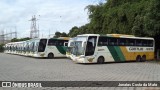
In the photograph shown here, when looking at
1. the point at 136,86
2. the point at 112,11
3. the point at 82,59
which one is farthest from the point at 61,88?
the point at 112,11

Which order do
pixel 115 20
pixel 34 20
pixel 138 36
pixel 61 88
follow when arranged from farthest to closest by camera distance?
1. pixel 34 20
2. pixel 115 20
3. pixel 138 36
4. pixel 61 88

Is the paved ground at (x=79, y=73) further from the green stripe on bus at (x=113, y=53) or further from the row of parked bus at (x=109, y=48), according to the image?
the green stripe on bus at (x=113, y=53)

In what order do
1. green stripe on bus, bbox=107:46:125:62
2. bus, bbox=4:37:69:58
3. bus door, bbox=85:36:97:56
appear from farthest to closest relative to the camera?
bus, bbox=4:37:69:58, green stripe on bus, bbox=107:46:125:62, bus door, bbox=85:36:97:56

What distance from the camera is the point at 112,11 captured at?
129 ft

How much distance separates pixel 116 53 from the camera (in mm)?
30266

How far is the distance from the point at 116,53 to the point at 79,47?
13.1 feet

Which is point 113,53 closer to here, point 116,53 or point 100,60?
point 116,53

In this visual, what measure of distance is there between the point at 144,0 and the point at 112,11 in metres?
4.98

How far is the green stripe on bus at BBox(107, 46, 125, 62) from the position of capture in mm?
29688

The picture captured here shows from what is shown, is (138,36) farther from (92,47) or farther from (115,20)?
(92,47)

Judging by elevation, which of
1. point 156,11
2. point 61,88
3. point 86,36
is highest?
point 156,11

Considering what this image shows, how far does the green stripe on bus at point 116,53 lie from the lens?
29.7 metres

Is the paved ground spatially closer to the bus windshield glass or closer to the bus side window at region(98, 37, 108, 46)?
the bus side window at region(98, 37, 108, 46)

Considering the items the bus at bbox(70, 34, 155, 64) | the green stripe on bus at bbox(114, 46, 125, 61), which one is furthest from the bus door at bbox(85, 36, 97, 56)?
the green stripe on bus at bbox(114, 46, 125, 61)
